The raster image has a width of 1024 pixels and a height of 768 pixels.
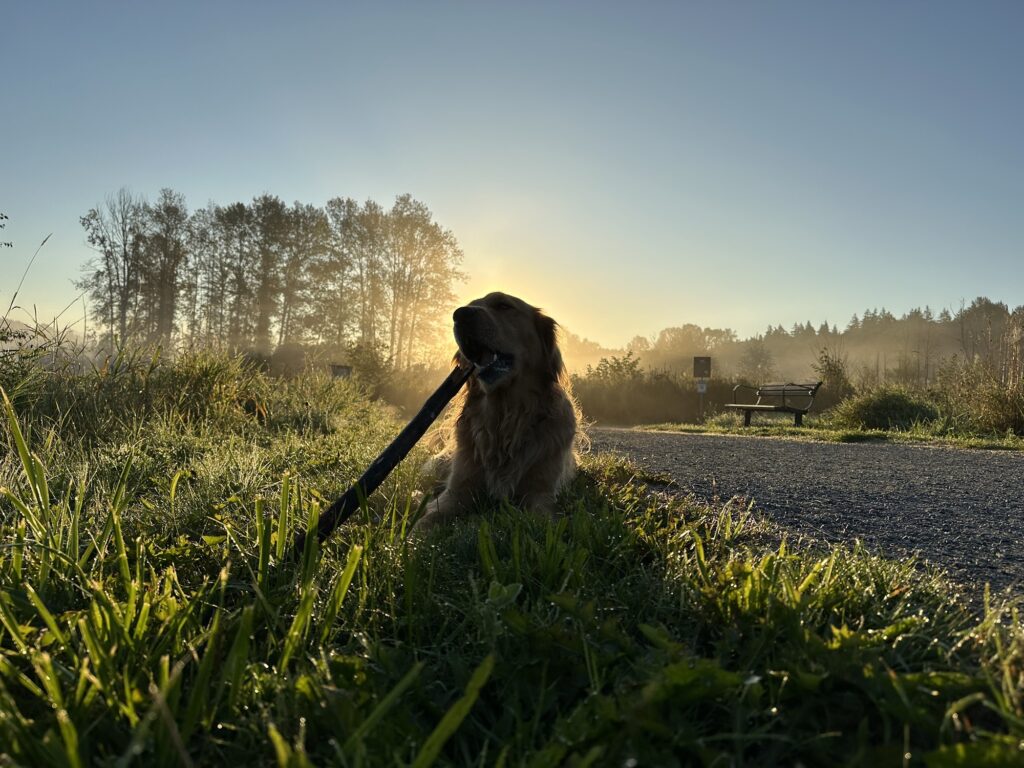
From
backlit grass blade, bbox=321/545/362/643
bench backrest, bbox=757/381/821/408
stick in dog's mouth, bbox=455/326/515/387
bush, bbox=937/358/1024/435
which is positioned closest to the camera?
backlit grass blade, bbox=321/545/362/643

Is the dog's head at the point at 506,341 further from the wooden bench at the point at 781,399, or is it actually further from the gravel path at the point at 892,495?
the wooden bench at the point at 781,399

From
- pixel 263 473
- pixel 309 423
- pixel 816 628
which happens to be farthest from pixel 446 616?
pixel 309 423

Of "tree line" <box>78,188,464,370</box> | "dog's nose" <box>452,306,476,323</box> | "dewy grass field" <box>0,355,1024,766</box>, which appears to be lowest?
"dewy grass field" <box>0,355,1024,766</box>

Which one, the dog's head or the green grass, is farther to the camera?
the green grass

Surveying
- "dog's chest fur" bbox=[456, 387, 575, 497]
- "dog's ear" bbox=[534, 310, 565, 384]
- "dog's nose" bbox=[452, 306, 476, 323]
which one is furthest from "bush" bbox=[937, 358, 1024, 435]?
"dog's nose" bbox=[452, 306, 476, 323]

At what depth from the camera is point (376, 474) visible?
1.99 meters

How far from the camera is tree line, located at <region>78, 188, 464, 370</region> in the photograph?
3344cm

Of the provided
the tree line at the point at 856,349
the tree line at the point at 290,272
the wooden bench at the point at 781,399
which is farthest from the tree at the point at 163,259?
the wooden bench at the point at 781,399

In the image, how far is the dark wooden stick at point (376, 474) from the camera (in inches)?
69.8

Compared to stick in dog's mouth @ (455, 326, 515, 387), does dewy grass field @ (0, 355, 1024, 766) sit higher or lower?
lower

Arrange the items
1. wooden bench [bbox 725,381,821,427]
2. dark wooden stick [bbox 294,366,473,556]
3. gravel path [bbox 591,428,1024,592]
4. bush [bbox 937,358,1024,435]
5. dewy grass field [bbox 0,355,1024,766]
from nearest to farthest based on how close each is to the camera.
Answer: dewy grass field [bbox 0,355,1024,766] < dark wooden stick [bbox 294,366,473,556] < gravel path [bbox 591,428,1024,592] < bush [bbox 937,358,1024,435] < wooden bench [bbox 725,381,821,427]

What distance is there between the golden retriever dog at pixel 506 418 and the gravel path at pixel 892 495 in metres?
0.91

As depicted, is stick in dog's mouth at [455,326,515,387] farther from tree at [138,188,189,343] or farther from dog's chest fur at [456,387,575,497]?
tree at [138,188,189,343]

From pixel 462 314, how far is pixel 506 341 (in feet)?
1.06
